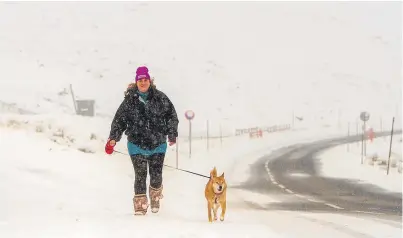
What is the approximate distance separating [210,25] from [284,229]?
73608 mm

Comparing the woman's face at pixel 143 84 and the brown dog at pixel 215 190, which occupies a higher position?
the woman's face at pixel 143 84

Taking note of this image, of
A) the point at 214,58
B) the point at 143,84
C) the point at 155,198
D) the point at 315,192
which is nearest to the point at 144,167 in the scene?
the point at 155,198

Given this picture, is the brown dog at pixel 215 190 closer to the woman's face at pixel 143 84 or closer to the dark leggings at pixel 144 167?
the dark leggings at pixel 144 167

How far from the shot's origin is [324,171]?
20.2 m

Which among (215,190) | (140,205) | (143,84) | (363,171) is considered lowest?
(363,171)

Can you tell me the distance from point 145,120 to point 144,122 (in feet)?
0.10

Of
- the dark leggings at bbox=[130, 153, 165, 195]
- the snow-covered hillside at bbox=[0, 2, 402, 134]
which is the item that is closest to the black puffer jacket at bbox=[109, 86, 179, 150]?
the dark leggings at bbox=[130, 153, 165, 195]

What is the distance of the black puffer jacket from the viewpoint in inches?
259

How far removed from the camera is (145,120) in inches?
260

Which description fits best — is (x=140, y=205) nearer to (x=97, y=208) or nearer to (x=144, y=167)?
(x=144, y=167)

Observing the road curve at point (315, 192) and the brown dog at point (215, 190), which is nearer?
the brown dog at point (215, 190)

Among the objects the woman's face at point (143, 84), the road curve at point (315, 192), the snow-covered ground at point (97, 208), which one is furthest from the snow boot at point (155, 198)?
the road curve at point (315, 192)

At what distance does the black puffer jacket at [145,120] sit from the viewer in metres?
6.58

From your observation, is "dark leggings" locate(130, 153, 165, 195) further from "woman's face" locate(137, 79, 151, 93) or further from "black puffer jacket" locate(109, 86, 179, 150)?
"woman's face" locate(137, 79, 151, 93)
